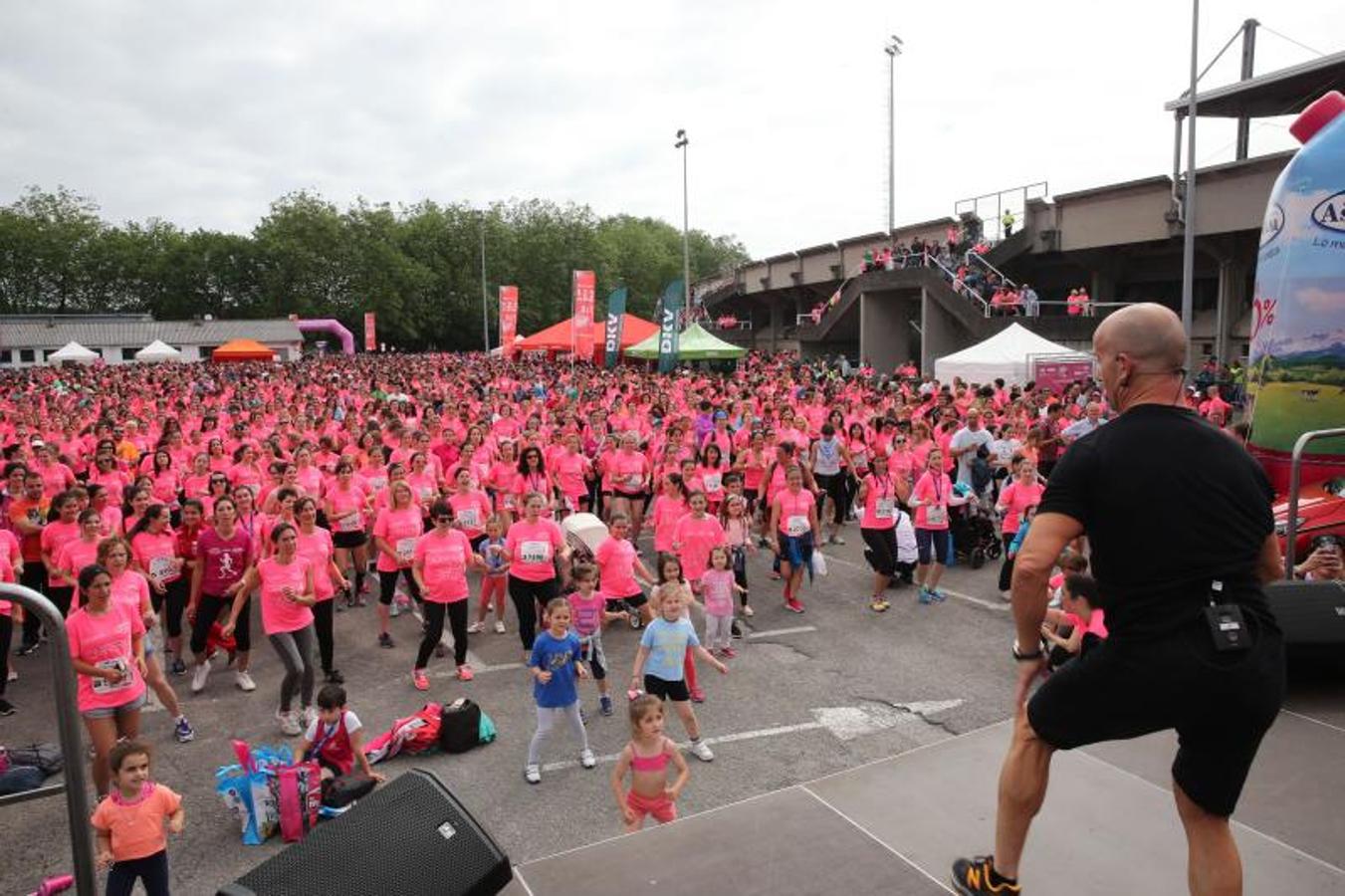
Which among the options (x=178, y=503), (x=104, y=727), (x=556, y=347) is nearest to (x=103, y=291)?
(x=556, y=347)

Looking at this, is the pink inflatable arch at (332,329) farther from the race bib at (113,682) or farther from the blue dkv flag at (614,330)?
the race bib at (113,682)

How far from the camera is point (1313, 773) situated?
13.6 ft

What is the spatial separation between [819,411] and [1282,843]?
12.1m

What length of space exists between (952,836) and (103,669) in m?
4.97

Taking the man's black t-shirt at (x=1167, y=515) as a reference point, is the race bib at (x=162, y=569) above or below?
below

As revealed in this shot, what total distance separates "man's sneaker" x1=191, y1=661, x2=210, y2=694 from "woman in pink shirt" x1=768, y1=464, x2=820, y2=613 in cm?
553

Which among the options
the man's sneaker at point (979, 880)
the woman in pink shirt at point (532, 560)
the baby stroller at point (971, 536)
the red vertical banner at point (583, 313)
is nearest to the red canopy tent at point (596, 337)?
the red vertical banner at point (583, 313)

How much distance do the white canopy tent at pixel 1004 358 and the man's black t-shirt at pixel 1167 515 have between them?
19824mm

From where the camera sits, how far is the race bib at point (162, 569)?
7531 mm

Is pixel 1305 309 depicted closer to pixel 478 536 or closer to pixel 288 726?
pixel 478 536

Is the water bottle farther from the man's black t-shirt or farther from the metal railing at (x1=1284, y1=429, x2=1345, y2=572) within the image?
the man's black t-shirt

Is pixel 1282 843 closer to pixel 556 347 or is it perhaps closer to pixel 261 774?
pixel 261 774

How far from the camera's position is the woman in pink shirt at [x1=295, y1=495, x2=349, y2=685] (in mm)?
7105

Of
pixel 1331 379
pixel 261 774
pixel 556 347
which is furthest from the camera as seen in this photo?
pixel 556 347
